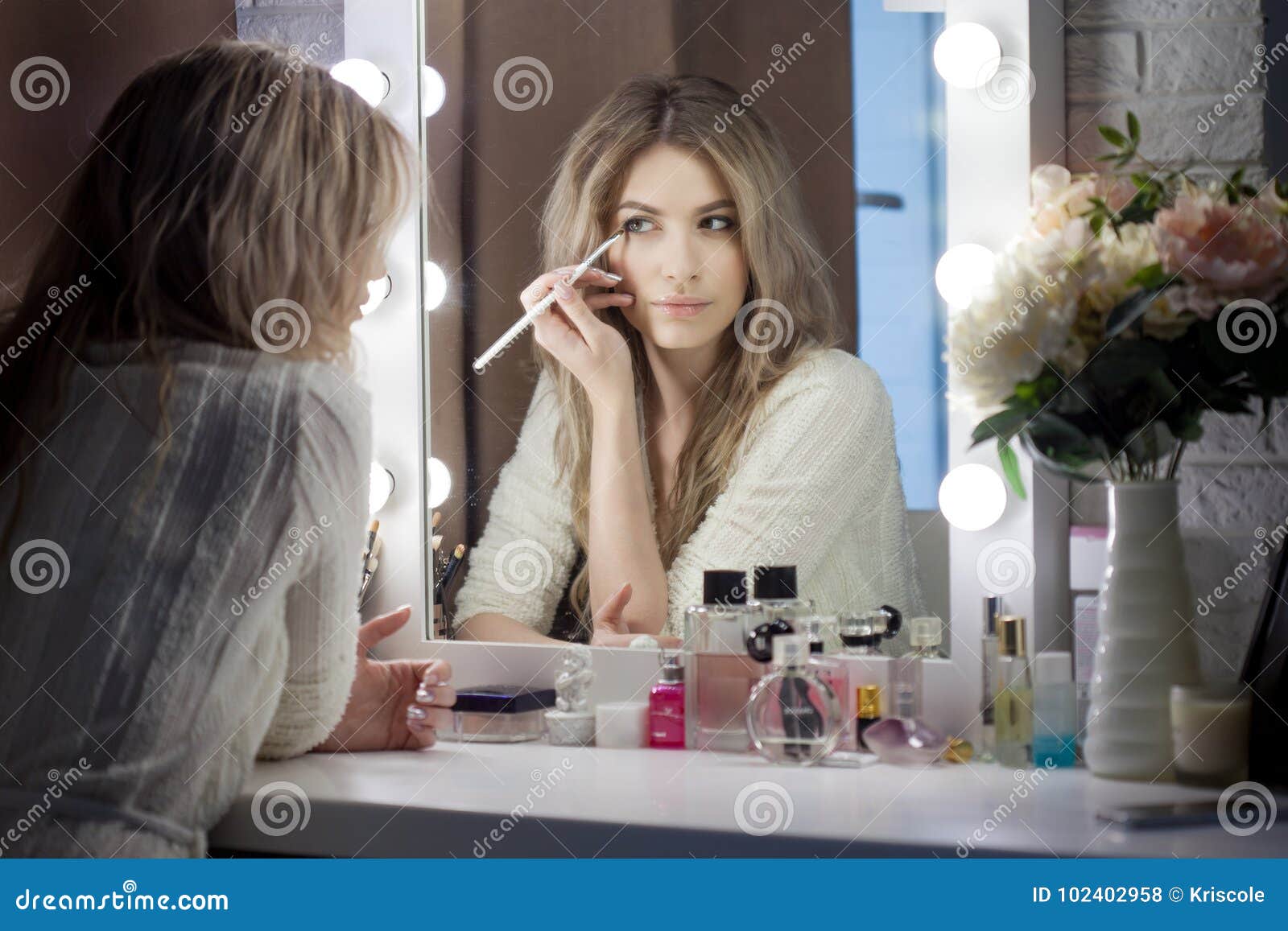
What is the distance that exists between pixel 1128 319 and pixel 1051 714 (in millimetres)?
342

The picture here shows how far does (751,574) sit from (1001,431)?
0.28m

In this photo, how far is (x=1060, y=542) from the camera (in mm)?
1104

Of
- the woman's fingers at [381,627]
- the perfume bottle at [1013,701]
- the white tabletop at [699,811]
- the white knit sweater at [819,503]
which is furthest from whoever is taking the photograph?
the woman's fingers at [381,627]

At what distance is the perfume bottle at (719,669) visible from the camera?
3.66 feet

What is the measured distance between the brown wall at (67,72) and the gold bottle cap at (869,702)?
100 cm

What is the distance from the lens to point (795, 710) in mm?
1045

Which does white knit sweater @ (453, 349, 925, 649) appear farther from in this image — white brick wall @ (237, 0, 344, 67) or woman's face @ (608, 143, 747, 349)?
white brick wall @ (237, 0, 344, 67)

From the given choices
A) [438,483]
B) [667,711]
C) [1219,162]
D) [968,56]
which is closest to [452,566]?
[438,483]

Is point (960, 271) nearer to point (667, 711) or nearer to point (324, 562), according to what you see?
point (667, 711)

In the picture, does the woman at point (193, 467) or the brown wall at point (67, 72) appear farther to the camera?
the brown wall at point (67, 72)

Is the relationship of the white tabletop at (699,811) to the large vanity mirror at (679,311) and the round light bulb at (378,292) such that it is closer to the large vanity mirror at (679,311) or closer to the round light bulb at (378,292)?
the large vanity mirror at (679,311)

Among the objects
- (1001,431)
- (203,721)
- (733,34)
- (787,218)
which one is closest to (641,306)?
(787,218)

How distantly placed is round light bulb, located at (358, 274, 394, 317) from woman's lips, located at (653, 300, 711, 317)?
12.0 inches

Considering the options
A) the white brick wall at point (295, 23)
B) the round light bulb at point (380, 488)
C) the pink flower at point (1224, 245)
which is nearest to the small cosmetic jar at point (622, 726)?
the round light bulb at point (380, 488)
